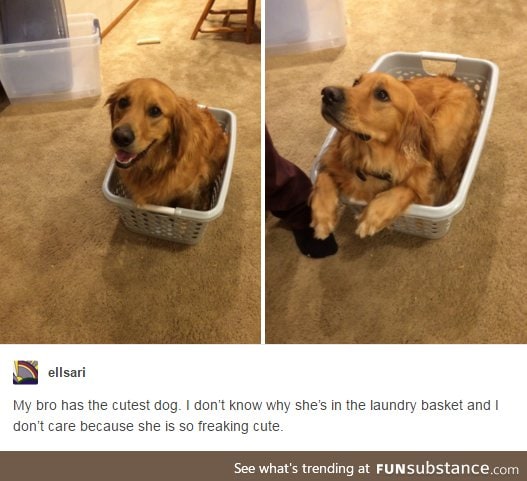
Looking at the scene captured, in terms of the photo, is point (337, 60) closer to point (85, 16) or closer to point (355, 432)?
point (85, 16)

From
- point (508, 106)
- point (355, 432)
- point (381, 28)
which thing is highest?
point (381, 28)

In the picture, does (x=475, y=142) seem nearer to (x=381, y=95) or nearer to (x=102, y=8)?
(x=381, y=95)

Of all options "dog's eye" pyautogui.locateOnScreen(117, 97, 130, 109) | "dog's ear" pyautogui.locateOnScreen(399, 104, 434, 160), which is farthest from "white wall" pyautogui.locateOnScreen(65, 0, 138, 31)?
"dog's ear" pyautogui.locateOnScreen(399, 104, 434, 160)

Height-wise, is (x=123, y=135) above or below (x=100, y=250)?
above

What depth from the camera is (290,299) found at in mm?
1132

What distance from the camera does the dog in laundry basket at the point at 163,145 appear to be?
100 centimetres

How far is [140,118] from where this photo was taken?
0.99m

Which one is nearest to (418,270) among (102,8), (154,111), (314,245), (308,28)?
(314,245)

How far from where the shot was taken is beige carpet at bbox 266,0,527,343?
105cm

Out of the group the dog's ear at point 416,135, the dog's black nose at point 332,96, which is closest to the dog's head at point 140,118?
the dog's black nose at point 332,96

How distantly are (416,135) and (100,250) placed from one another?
82 cm

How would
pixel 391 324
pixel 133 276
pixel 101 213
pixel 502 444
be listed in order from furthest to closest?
pixel 101 213, pixel 133 276, pixel 391 324, pixel 502 444

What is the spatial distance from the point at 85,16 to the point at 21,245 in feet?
3.14

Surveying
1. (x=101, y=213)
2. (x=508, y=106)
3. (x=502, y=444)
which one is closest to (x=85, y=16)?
(x=101, y=213)
